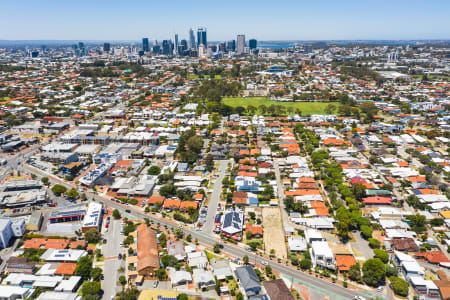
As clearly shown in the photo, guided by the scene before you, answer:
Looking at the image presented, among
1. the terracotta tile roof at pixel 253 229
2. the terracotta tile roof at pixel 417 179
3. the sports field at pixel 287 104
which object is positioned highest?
the sports field at pixel 287 104

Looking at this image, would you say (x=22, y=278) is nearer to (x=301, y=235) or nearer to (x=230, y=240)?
(x=230, y=240)

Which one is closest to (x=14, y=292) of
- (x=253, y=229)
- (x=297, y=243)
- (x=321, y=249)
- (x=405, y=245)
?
(x=253, y=229)

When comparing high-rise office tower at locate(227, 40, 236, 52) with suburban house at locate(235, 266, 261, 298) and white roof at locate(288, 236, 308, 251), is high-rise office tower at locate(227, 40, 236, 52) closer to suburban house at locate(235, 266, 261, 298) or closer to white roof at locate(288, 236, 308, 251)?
white roof at locate(288, 236, 308, 251)

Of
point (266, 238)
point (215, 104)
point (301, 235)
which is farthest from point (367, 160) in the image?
point (215, 104)

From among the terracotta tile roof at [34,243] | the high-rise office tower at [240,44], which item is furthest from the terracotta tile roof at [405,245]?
the high-rise office tower at [240,44]

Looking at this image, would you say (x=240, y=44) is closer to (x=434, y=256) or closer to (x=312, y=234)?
(x=312, y=234)

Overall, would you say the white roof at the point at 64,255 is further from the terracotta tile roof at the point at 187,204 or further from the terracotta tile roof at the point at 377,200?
the terracotta tile roof at the point at 377,200
